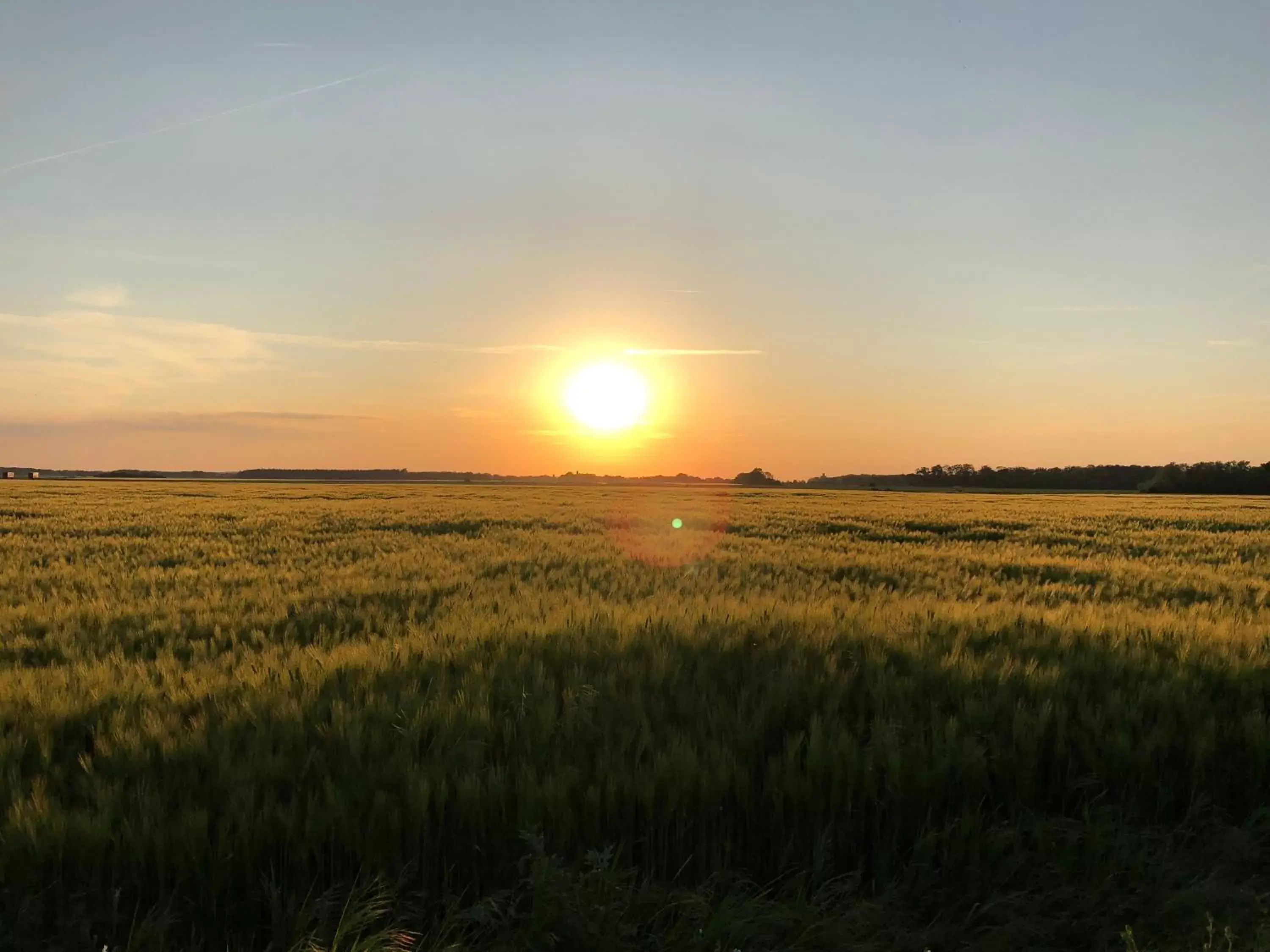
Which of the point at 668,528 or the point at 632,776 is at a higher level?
the point at 632,776

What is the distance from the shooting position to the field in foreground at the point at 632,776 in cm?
273

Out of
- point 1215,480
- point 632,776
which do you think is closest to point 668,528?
point 632,776

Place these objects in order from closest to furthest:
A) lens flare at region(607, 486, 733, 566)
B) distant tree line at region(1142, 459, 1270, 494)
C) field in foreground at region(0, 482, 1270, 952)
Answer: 1. field in foreground at region(0, 482, 1270, 952)
2. lens flare at region(607, 486, 733, 566)
3. distant tree line at region(1142, 459, 1270, 494)

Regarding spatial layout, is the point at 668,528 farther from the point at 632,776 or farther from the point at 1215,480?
the point at 1215,480

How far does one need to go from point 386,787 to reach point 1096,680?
4.53 meters

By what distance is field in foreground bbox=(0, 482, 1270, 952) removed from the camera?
273 cm

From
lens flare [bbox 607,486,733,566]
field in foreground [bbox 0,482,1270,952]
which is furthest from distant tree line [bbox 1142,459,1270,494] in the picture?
field in foreground [bbox 0,482,1270,952]

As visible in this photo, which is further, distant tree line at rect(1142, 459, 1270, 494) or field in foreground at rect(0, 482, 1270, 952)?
distant tree line at rect(1142, 459, 1270, 494)

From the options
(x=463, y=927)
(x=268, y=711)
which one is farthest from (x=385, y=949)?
(x=268, y=711)

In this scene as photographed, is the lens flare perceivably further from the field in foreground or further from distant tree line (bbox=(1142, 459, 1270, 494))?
distant tree line (bbox=(1142, 459, 1270, 494))

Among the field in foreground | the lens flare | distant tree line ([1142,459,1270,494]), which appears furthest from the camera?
distant tree line ([1142,459,1270,494])

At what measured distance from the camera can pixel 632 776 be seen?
10.7ft

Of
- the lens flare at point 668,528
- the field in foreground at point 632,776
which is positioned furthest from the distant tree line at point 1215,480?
the field in foreground at point 632,776

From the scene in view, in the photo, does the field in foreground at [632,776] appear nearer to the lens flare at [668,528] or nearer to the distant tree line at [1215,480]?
the lens flare at [668,528]
